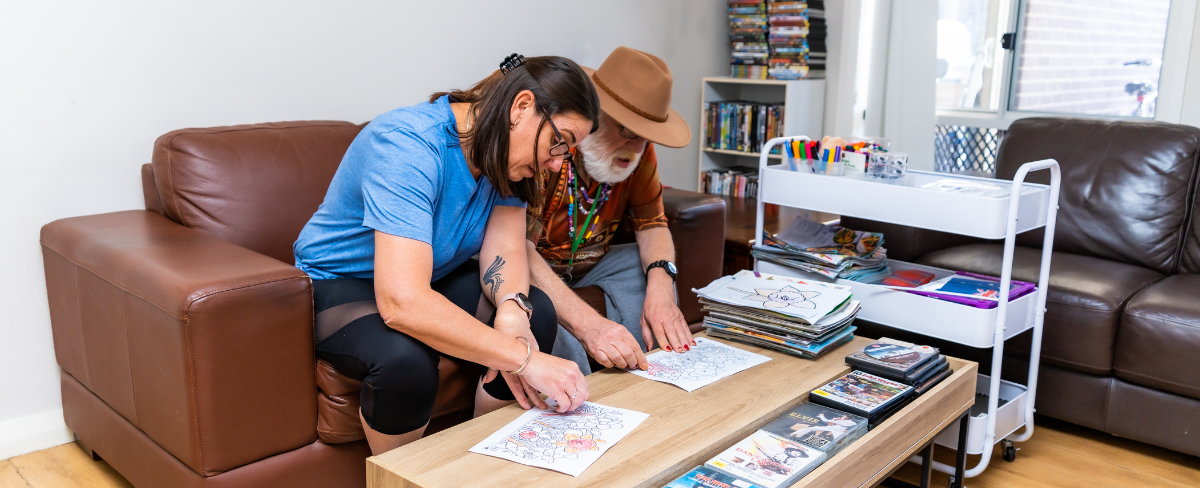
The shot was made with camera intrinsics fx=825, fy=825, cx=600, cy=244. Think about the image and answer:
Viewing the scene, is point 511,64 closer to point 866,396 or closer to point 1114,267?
point 866,396

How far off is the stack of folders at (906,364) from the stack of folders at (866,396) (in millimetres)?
20

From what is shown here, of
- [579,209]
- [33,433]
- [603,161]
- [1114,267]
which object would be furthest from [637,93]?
[33,433]

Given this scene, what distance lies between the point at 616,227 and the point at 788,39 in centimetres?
181

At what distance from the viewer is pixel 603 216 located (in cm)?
207

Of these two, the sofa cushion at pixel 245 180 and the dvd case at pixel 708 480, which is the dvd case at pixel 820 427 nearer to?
the dvd case at pixel 708 480

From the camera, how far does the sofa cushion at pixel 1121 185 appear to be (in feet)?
7.70

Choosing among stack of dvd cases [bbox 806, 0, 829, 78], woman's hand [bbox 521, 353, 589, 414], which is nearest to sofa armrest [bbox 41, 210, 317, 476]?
woman's hand [bbox 521, 353, 589, 414]

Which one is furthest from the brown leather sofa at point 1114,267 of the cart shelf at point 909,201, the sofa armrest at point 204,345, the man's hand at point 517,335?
the sofa armrest at point 204,345

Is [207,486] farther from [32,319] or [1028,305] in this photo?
[1028,305]

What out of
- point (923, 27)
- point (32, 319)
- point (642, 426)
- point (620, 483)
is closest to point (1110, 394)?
point (642, 426)

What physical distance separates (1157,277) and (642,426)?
178 cm

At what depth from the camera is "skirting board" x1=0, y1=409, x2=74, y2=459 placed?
1.99m

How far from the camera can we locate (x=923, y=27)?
3.59m

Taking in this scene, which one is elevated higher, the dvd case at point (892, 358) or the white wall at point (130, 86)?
the white wall at point (130, 86)
